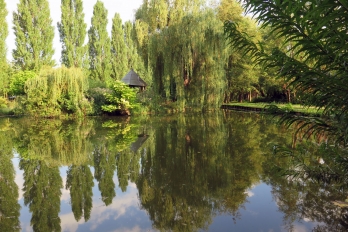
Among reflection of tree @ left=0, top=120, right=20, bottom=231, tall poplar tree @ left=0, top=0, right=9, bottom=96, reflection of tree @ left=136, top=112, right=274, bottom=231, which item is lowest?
reflection of tree @ left=0, top=120, right=20, bottom=231

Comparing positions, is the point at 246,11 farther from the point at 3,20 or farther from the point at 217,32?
the point at 3,20

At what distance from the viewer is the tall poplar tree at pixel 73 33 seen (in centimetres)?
3391

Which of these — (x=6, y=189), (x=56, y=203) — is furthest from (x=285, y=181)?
(x=6, y=189)

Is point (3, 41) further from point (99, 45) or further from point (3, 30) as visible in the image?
point (99, 45)

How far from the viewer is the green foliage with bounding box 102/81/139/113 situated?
21.6 metres

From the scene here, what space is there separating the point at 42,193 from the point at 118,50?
35192 millimetres

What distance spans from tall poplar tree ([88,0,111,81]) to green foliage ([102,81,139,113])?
49.1 feet

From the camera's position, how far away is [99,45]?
36469mm

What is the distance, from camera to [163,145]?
379 inches

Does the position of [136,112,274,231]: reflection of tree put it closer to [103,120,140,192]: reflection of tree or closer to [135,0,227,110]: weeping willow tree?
[103,120,140,192]: reflection of tree

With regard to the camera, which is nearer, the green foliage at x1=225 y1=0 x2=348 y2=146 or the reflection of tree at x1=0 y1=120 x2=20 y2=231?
the green foliage at x1=225 y1=0 x2=348 y2=146

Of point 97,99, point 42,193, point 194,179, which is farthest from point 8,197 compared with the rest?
point 97,99

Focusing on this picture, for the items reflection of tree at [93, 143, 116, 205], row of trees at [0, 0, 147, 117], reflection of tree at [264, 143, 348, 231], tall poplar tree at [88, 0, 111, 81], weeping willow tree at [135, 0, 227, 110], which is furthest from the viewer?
tall poplar tree at [88, 0, 111, 81]

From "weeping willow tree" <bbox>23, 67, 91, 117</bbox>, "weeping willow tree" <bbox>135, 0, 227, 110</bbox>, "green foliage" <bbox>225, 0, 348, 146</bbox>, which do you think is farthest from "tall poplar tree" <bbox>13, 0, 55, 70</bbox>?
"green foliage" <bbox>225, 0, 348, 146</bbox>
